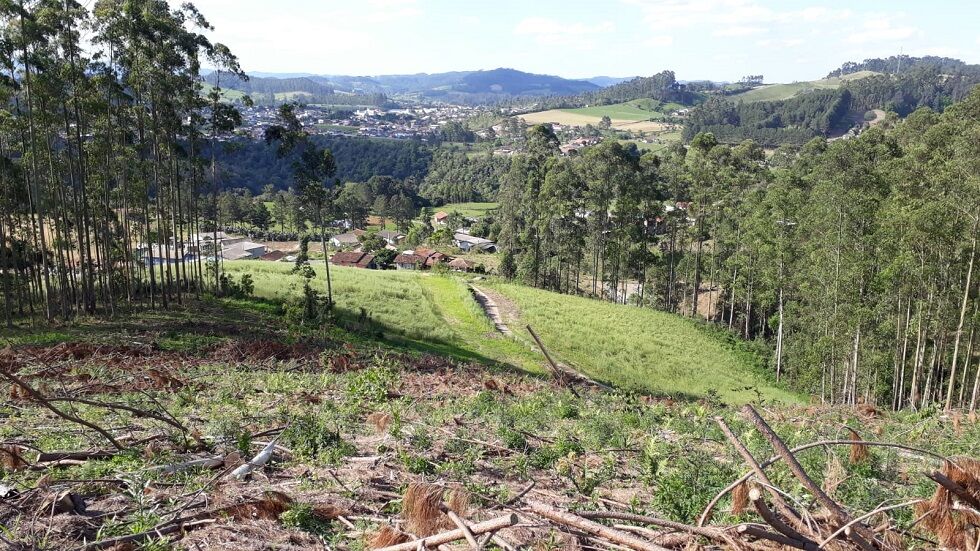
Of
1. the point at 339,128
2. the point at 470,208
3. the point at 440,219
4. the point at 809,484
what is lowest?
the point at 440,219

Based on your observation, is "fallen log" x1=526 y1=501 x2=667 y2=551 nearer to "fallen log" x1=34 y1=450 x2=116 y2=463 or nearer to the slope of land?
the slope of land

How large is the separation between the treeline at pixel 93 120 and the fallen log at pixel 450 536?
17.4 m

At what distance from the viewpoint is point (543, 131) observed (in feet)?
148

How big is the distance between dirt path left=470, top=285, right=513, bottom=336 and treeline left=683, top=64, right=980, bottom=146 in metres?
103

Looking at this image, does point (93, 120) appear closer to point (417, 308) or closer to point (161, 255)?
point (161, 255)

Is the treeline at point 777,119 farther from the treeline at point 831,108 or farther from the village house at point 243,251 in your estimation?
the village house at point 243,251

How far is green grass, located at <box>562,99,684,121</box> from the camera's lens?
580 feet

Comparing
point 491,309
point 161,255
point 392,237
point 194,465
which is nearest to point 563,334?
point 491,309

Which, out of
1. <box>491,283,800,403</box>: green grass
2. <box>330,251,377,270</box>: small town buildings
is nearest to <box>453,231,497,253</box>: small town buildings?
<box>330,251,377,270</box>: small town buildings

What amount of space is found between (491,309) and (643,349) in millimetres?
8384

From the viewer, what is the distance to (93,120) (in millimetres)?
20031

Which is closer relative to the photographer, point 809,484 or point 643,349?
point 809,484

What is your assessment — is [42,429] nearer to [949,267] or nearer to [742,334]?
[949,267]

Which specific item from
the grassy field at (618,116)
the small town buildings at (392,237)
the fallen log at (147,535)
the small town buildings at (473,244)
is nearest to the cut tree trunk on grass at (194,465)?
the fallen log at (147,535)
